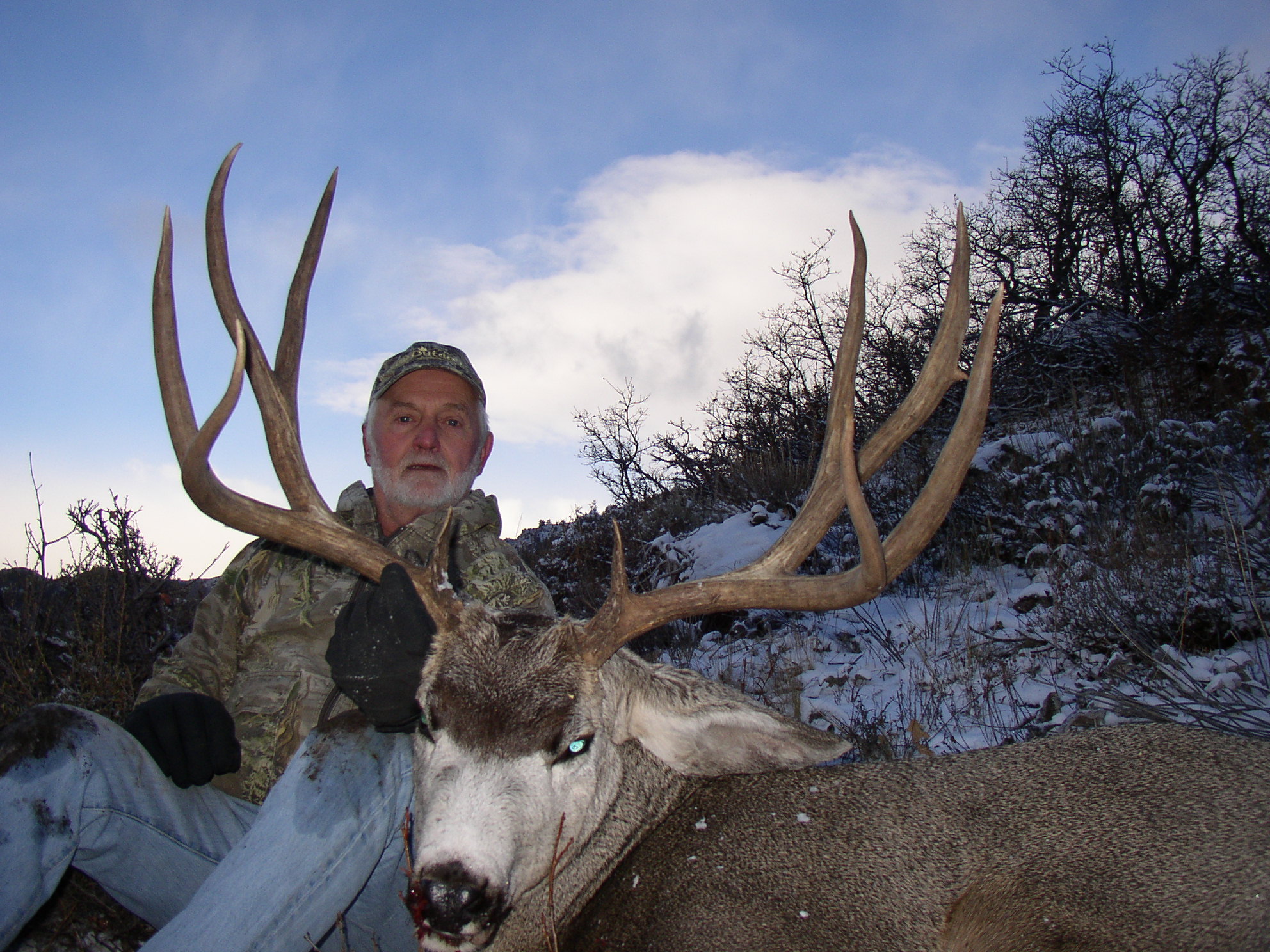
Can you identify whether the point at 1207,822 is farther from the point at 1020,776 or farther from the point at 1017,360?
the point at 1017,360

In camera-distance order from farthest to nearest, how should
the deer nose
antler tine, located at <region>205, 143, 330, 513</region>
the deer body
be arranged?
1. antler tine, located at <region>205, 143, 330, 513</region>
2. the deer body
3. the deer nose

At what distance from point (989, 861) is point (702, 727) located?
3.13ft

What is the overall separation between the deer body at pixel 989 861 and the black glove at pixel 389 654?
0.94 meters

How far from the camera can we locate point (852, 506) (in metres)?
2.56

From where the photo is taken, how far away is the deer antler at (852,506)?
2578mm

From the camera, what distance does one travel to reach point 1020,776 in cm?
265

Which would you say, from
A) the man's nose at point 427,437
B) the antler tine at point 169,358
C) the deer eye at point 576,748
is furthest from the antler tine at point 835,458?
the man's nose at point 427,437

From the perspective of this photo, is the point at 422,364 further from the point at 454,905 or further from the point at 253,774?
the point at 454,905

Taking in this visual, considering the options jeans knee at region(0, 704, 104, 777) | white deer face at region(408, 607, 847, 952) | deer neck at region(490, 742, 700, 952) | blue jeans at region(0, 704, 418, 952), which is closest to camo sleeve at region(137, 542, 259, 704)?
blue jeans at region(0, 704, 418, 952)

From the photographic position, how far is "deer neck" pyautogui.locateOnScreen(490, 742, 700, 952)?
273cm

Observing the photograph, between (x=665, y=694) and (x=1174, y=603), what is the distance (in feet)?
13.2

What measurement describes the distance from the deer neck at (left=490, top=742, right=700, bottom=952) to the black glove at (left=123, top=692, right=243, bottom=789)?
52.9 inches

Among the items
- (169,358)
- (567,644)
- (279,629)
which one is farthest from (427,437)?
(567,644)

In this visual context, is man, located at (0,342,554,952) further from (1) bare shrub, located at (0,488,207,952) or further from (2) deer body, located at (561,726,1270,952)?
(1) bare shrub, located at (0,488,207,952)
